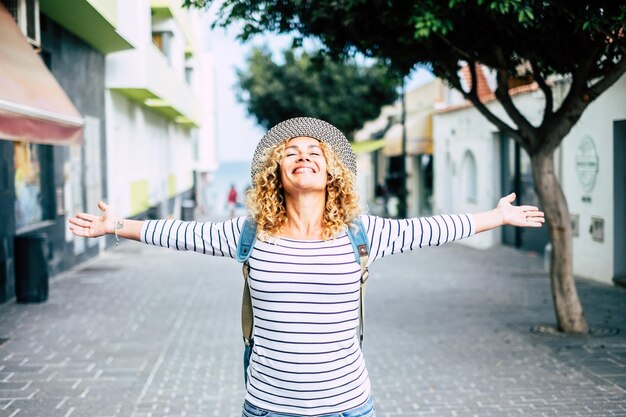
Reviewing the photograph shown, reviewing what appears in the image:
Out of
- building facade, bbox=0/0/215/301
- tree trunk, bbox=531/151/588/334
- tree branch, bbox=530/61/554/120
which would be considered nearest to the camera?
tree trunk, bbox=531/151/588/334

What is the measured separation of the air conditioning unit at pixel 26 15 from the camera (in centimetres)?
1041

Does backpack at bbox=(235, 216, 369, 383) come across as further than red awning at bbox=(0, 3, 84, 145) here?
No

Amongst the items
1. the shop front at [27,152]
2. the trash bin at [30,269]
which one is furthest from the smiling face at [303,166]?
the trash bin at [30,269]

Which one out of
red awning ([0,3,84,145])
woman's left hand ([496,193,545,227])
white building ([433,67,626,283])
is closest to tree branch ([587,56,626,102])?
white building ([433,67,626,283])

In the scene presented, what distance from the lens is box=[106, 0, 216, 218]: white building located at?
62.0 feet

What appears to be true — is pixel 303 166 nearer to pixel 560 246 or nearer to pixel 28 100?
pixel 560 246

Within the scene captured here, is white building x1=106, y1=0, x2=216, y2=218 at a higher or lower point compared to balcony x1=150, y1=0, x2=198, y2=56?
lower

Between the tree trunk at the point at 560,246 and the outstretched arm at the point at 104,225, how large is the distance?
6026mm

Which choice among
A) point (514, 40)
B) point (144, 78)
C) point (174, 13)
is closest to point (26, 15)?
point (514, 40)

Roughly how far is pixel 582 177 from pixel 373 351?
7.15 meters

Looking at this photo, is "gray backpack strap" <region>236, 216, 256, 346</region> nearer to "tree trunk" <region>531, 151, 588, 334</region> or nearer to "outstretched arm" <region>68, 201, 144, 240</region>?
"outstretched arm" <region>68, 201, 144, 240</region>

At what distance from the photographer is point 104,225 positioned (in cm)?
330

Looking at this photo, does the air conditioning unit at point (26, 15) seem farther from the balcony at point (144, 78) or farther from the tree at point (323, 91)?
the tree at point (323, 91)

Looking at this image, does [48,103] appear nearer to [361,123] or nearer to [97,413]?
[97,413]
